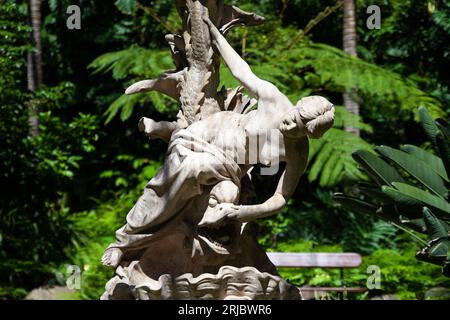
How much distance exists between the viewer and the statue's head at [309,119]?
6652 mm

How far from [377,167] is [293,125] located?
3.23 m

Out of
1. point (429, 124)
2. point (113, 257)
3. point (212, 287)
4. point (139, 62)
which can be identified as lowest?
point (212, 287)

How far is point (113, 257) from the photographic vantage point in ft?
23.8

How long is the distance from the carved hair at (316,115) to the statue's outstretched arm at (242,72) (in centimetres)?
36

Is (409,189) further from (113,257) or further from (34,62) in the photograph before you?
(34,62)

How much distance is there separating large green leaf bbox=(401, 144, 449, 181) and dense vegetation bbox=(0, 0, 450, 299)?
1348 millimetres

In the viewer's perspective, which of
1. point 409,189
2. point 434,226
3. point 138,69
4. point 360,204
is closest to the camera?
point 434,226

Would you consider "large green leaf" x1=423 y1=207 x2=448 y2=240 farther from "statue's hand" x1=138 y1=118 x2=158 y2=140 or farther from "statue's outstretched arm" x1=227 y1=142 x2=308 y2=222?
"statue's hand" x1=138 y1=118 x2=158 y2=140

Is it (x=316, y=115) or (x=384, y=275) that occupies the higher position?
(x=316, y=115)

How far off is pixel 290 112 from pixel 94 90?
995 centimetres

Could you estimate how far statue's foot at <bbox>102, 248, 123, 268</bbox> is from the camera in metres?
7.23

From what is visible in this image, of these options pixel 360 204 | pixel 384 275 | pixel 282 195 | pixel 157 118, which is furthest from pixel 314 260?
pixel 157 118

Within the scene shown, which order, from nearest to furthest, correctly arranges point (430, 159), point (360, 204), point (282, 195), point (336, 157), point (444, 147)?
point (282, 195), point (444, 147), point (360, 204), point (430, 159), point (336, 157)

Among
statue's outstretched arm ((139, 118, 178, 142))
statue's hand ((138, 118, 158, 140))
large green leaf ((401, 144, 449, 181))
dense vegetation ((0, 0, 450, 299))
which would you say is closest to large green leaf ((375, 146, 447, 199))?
large green leaf ((401, 144, 449, 181))
